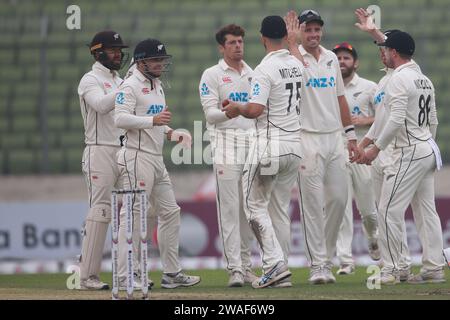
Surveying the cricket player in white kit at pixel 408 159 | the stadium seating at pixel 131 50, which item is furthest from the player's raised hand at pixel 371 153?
the stadium seating at pixel 131 50

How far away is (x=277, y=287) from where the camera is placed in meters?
9.89

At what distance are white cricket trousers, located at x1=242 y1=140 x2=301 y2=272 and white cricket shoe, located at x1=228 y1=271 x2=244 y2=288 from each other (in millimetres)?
460

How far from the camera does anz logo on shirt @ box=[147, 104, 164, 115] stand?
397 inches

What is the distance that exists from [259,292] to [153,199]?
1.49 metres

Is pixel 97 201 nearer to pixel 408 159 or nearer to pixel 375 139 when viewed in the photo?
pixel 375 139

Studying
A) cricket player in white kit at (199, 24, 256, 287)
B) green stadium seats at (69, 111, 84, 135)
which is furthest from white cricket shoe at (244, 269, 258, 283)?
green stadium seats at (69, 111, 84, 135)

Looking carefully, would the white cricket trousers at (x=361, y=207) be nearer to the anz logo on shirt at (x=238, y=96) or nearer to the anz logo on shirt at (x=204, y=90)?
the anz logo on shirt at (x=238, y=96)

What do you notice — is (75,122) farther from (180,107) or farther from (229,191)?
(229,191)

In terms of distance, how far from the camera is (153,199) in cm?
1030

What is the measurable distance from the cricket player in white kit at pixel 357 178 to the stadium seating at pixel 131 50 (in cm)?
428

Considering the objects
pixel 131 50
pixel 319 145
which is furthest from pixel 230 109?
pixel 131 50

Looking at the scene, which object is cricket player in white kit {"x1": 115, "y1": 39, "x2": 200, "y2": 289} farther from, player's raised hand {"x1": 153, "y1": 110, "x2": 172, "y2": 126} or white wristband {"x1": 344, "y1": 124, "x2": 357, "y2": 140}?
white wristband {"x1": 344, "y1": 124, "x2": 357, "y2": 140}

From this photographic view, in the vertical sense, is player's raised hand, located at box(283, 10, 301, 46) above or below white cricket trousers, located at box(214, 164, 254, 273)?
above

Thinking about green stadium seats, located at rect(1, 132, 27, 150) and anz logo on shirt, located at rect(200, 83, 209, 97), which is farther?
green stadium seats, located at rect(1, 132, 27, 150)
